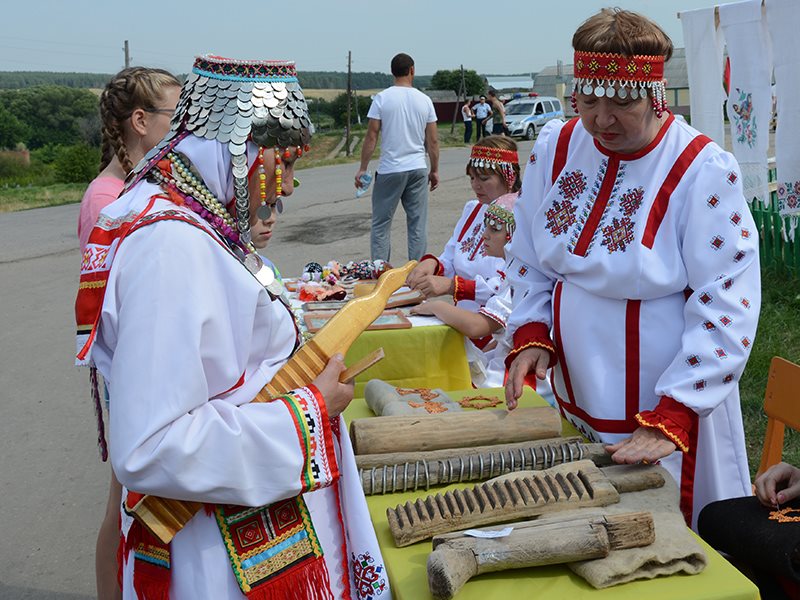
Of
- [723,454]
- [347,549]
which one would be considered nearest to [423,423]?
[347,549]

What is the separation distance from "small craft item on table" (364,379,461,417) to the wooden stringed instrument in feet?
1.72

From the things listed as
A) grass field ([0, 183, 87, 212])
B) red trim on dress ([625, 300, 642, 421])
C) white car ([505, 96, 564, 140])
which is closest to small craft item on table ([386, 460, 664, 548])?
red trim on dress ([625, 300, 642, 421])

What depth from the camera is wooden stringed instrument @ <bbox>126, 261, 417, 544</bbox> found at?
157 centimetres

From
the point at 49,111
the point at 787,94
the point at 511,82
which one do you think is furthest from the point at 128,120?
the point at 511,82

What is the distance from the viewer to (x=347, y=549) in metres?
1.81

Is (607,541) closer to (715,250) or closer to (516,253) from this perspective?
(715,250)

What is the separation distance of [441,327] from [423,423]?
65.8 inches

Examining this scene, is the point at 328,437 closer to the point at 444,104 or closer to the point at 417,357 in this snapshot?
the point at 417,357

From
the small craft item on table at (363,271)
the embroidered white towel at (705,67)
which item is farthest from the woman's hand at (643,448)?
the embroidered white towel at (705,67)

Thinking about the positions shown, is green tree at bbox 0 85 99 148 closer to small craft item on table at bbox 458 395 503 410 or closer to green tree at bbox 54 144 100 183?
green tree at bbox 54 144 100 183

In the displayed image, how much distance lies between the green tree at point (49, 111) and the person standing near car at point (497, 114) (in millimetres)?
37966

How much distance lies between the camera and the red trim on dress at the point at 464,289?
431cm

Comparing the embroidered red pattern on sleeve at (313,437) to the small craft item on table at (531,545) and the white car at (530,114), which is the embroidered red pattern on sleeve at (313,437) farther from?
the white car at (530,114)

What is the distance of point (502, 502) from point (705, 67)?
17.7ft
